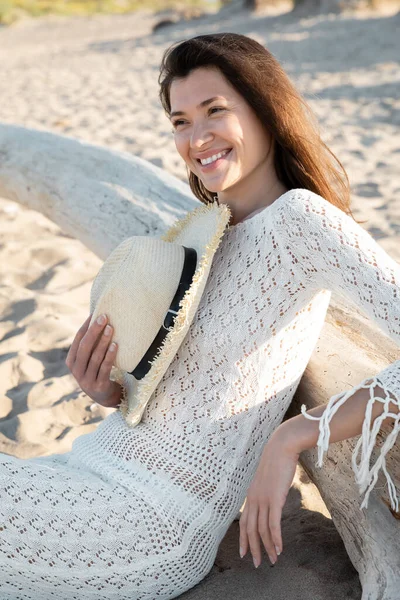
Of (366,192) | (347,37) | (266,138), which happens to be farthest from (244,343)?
(347,37)

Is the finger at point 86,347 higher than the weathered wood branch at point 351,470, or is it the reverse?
the finger at point 86,347

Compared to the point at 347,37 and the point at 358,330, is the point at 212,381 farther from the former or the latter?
the point at 347,37

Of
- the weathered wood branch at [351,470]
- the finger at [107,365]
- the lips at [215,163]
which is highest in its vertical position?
the lips at [215,163]

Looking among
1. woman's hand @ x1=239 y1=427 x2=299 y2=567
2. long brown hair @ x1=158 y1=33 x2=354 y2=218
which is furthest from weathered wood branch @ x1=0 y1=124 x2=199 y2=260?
woman's hand @ x1=239 y1=427 x2=299 y2=567

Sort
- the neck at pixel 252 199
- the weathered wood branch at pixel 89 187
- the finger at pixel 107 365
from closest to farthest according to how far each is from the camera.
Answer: the finger at pixel 107 365
the neck at pixel 252 199
the weathered wood branch at pixel 89 187

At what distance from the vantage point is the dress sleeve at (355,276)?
5.38ft

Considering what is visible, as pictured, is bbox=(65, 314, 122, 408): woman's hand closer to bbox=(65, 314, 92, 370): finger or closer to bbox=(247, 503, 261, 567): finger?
bbox=(65, 314, 92, 370): finger

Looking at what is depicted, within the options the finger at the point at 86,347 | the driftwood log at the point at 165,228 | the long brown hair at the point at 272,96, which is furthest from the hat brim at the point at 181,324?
the driftwood log at the point at 165,228

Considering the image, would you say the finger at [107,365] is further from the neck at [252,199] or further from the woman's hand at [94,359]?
the neck at [252,199]

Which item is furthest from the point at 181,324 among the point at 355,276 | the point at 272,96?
the point at 272,96

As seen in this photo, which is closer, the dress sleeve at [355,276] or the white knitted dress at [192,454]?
the dress sleeve at [355,276]

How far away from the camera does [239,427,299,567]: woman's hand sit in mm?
1713

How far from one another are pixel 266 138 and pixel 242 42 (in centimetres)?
28

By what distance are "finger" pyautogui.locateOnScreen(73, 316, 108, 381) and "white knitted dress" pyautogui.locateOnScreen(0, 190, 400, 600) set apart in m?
0.22
